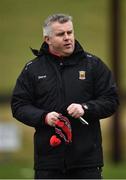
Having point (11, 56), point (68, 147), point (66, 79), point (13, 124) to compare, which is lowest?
point (13, 124)

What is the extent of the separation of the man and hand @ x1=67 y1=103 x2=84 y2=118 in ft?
0.29

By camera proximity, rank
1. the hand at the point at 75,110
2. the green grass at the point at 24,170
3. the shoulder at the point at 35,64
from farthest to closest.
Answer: the green grass at the point at 24,170
the shoulder at the point at 35,64
the hand at the point at 75,110

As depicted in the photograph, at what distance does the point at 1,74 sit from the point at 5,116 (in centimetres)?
83

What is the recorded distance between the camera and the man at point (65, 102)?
7164mm

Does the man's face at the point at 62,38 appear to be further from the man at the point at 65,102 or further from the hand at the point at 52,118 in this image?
the hand at the point at 52,118

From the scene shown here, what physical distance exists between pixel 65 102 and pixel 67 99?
1.1 inches

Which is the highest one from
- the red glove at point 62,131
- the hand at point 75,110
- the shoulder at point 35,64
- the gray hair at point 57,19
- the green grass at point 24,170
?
the gray hair at point 57,19

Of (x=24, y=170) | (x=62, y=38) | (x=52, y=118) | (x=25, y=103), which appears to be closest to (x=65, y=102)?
(x=52, y=118)

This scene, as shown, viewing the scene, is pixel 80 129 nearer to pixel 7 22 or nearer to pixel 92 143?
pixel 92 143

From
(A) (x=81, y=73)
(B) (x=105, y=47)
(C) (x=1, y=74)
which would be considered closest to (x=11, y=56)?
(C) (x=1, y=74)

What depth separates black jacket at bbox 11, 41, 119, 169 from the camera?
23.5 feet

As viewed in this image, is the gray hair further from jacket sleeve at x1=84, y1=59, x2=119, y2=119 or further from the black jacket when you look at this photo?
jacket sleeve at x1=84, y1=59, x2=119, y2=119

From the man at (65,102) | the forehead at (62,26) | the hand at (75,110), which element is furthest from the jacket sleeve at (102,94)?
the forehead at (62,26)

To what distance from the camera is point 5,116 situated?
650 inches
